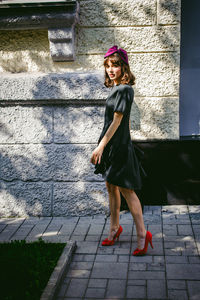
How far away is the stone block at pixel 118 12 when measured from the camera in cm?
461

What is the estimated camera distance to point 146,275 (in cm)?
333

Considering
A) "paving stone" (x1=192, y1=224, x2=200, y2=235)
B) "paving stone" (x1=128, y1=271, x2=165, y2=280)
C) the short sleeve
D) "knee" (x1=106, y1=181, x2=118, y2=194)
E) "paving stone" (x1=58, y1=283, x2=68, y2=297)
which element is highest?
the short sleeve

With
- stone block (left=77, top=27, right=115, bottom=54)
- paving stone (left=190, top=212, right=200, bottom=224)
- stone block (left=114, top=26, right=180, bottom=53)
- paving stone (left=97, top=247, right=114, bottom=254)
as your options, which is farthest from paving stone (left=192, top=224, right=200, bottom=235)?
stone block (left=77, top=27, right=115, bottom=54)

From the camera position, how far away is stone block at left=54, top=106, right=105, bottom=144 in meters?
4.69

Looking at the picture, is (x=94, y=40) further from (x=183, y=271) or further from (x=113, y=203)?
(x=183, y=271)

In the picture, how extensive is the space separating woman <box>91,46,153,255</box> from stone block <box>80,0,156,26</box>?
1259mm

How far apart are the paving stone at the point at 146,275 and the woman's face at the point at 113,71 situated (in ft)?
5.83

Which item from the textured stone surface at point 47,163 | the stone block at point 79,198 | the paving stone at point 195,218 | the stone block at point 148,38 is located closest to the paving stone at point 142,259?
the paving stone at point 195,218

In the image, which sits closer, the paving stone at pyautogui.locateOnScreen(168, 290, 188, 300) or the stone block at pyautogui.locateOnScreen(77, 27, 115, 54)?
the paving stone at pyautogui.locateOnScreen(168, 290, 188, 300)

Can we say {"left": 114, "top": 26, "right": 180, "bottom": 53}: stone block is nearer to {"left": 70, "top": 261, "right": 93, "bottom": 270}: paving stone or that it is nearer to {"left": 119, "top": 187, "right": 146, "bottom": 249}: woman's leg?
{"left": 119, "top": 187, "right": 146, "bottom": 249}: woman's leg

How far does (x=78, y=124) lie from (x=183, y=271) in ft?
7.19

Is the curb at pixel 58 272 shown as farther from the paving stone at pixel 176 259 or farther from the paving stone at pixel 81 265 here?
the paving stone at pixel 176 259

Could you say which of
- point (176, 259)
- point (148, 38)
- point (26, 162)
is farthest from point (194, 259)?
point (148, 38)

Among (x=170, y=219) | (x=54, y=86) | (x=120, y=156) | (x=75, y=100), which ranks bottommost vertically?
(x=170, y=219)
